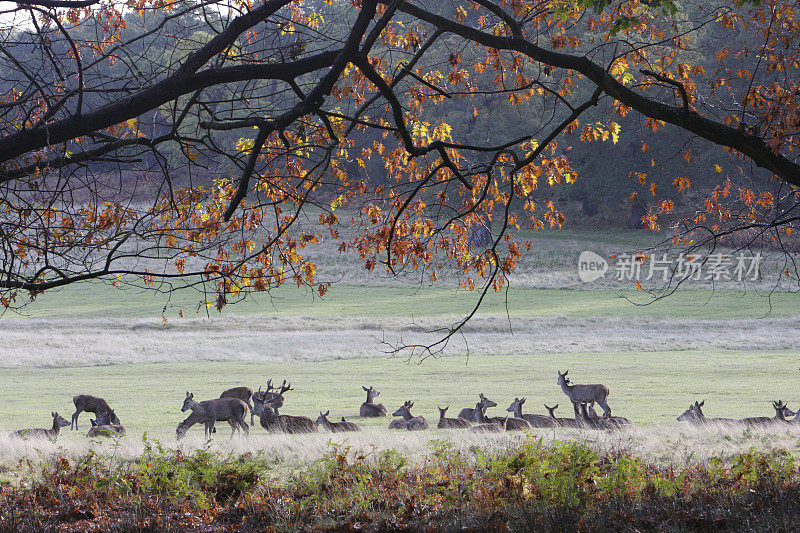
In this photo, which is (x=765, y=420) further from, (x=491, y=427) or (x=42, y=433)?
(x=42, y=433)

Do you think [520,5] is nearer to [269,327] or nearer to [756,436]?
[756,436]

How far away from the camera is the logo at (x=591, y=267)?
49812mm

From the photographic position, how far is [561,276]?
4975 centimetres

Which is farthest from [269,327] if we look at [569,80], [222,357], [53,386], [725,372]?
[569,80]

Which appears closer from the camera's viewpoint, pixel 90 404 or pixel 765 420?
pixel 765 420

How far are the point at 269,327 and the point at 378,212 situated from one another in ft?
78.7

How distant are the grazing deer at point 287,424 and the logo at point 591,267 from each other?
35545mm

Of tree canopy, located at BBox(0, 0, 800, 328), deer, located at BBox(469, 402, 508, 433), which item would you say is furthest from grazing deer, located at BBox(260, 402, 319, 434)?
tree canopy, located at BBox(0, 0, 800, 328)

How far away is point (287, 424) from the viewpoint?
50.8ft

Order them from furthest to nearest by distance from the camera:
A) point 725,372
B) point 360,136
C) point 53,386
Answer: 1. point 360,136
2. point 725,372
3. point 53,386

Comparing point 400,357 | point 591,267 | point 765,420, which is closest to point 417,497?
point 765,420

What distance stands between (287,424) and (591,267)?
3860 centimetres

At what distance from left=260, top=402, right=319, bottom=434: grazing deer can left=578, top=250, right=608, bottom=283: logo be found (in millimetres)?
35545

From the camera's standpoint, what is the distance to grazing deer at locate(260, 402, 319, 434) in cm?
1536
